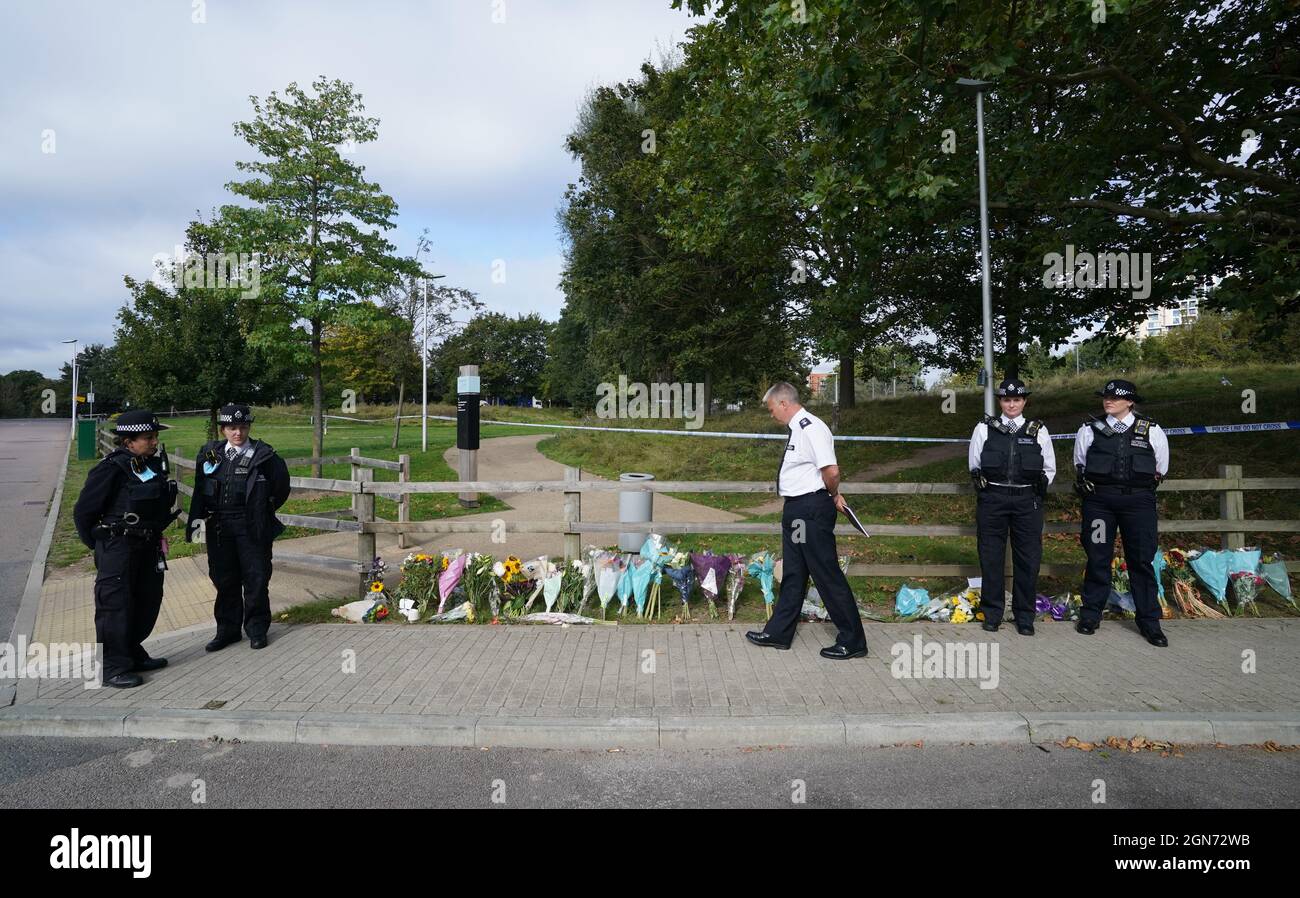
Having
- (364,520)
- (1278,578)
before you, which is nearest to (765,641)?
(364,520)

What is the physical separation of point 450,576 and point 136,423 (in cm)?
264

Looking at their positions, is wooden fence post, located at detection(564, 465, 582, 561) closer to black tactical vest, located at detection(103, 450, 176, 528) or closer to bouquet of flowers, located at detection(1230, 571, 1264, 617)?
black tactical vest, located at detection(103, 450, 176, 528)

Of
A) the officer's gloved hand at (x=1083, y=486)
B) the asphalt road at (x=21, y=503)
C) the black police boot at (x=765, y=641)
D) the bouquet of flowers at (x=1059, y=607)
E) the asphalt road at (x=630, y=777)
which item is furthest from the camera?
the asphalt road at (x=21, y=503)

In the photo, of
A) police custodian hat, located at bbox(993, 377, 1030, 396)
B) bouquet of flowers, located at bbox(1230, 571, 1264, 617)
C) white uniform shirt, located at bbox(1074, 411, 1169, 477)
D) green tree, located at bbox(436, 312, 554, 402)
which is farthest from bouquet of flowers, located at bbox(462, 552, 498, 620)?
green tree, located at bbox(436, 312, 554, 402)

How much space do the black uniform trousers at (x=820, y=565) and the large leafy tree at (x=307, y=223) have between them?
12.5m

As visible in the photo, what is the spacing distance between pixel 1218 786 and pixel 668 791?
276cm

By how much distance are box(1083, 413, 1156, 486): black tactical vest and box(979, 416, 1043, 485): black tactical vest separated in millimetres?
508

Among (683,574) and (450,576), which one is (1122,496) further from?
(450,576)

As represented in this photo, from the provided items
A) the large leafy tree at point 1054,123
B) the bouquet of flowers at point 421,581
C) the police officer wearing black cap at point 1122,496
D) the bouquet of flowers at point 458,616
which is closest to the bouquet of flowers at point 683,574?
the bouquet of flowers at point 458,616

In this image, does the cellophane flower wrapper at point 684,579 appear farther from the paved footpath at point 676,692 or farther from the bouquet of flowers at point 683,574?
the paved footpath at point 676,692

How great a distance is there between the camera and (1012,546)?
241 inches

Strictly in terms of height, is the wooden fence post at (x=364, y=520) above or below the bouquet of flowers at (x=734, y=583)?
above

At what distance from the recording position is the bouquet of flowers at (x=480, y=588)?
6711mm

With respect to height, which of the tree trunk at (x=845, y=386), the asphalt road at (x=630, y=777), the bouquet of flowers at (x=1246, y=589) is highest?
the tree trunk at (x=845, y=386)
